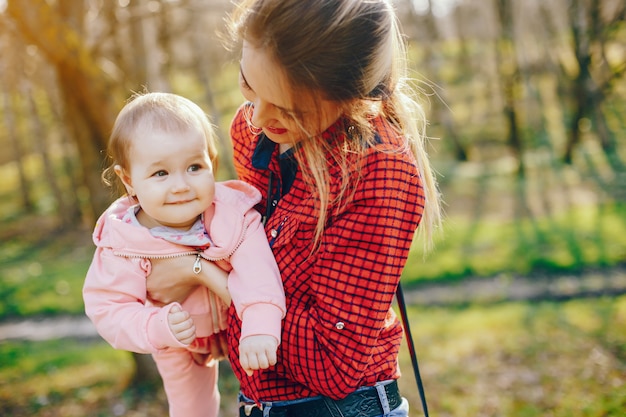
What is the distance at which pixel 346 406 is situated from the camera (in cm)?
156

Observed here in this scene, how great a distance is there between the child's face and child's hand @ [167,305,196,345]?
28 centimetres

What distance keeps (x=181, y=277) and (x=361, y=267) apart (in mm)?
564

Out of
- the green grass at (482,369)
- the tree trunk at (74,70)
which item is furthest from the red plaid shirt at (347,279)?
the green grass at (482,369)

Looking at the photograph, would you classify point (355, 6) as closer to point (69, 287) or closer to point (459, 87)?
point (69, 287)

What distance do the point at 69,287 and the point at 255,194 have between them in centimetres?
975

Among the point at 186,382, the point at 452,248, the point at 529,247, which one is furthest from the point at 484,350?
the point at 186,382

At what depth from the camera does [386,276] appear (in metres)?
1.45

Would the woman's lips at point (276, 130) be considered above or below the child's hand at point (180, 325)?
above

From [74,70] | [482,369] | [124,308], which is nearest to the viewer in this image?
[124,308]

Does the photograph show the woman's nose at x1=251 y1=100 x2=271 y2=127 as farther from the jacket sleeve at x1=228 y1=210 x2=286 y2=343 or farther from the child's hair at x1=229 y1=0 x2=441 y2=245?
the jacket sleeve at x1=228 y1=210 x2=286 y2=343

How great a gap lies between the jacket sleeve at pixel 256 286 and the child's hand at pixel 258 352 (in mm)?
18

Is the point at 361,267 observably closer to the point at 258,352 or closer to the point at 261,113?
the point at 258,352

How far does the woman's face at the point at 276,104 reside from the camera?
1419 mm

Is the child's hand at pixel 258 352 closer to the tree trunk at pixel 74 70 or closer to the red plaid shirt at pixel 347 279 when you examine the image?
the red plaid shirt at pixel 347 279
